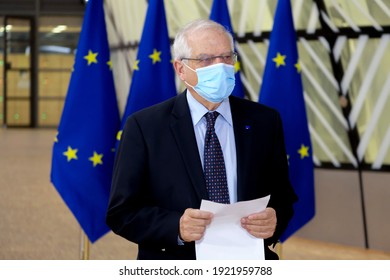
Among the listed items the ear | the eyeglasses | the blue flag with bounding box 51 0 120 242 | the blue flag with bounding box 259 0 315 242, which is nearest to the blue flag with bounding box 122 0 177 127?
the blue flag with bounding box 51 0 120 242

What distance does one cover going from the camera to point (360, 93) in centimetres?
670

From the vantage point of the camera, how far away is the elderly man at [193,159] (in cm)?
253

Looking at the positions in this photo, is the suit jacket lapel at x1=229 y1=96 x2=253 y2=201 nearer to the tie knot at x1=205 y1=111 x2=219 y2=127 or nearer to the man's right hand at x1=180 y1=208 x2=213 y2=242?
the tie knot at x1=205 y1=111 x2=219 y2=127

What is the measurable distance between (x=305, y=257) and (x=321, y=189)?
922 millimetres

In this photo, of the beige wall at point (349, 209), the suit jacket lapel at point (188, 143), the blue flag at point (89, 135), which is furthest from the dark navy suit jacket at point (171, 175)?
the beige wall at point (349, 209)

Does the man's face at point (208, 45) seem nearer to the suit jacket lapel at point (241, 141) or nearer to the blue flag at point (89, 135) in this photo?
the suit jacket lapel at point (241, 141)

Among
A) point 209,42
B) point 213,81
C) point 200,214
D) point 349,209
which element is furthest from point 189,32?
point 349,209

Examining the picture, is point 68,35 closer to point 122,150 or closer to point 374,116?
point 374,116

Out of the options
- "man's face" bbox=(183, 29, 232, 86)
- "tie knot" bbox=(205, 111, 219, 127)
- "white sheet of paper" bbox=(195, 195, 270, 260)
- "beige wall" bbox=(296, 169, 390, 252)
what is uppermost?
"man's face" bbox=(183, 29, 232, 86)

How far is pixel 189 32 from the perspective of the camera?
101 inches

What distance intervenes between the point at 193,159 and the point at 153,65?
2569 mm

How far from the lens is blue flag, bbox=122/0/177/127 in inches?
196

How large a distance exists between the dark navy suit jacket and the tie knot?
69 mm
